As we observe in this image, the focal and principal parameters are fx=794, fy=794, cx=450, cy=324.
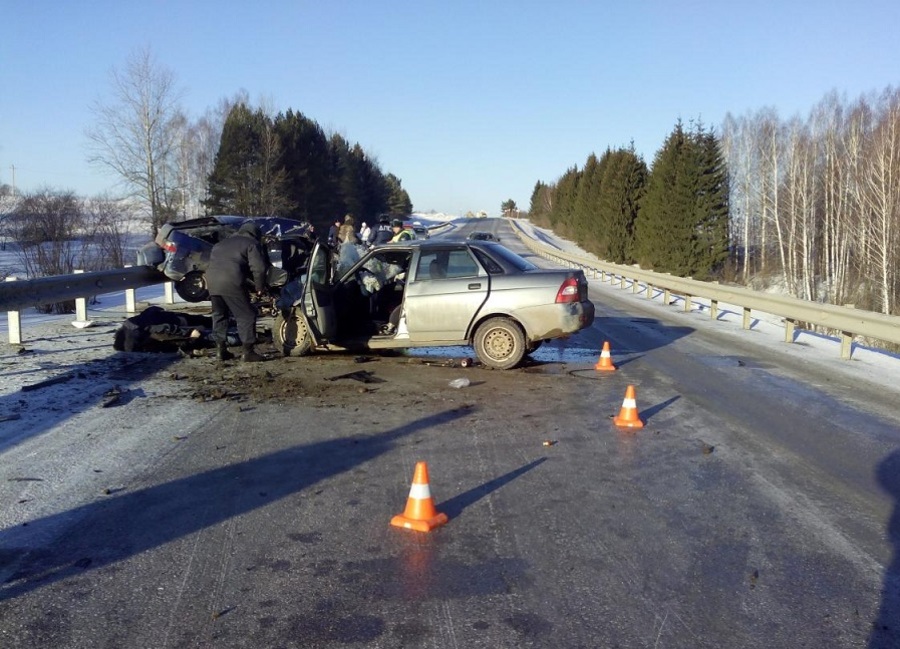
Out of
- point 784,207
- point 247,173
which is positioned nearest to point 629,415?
point 247,173

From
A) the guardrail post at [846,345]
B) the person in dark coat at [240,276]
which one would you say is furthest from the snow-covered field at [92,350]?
the person in dark coat at [240,276]

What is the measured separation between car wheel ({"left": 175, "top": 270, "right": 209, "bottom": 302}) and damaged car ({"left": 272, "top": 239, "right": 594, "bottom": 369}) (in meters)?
6.22

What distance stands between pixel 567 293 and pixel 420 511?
551 centimetres

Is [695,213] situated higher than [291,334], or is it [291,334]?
[695,213]

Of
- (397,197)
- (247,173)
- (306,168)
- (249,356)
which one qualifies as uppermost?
(397,197)

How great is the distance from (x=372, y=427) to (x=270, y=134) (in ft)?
149

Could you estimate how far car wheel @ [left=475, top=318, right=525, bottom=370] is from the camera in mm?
9875

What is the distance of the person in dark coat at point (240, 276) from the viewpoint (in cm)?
1021

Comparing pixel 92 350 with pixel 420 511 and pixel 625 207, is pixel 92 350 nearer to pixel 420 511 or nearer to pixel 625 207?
pixel 420 511

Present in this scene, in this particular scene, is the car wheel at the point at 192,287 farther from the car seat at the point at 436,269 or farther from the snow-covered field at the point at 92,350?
the car seat at the point at 436,269

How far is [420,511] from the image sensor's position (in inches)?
186

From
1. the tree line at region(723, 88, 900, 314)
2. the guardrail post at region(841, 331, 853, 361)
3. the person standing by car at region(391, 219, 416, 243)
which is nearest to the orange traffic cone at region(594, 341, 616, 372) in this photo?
the guardrail post at region(841, 331, 853, 361)

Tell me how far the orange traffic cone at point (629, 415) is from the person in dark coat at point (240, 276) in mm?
5105

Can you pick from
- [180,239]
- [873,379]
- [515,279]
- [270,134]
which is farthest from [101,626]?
[270,134]
